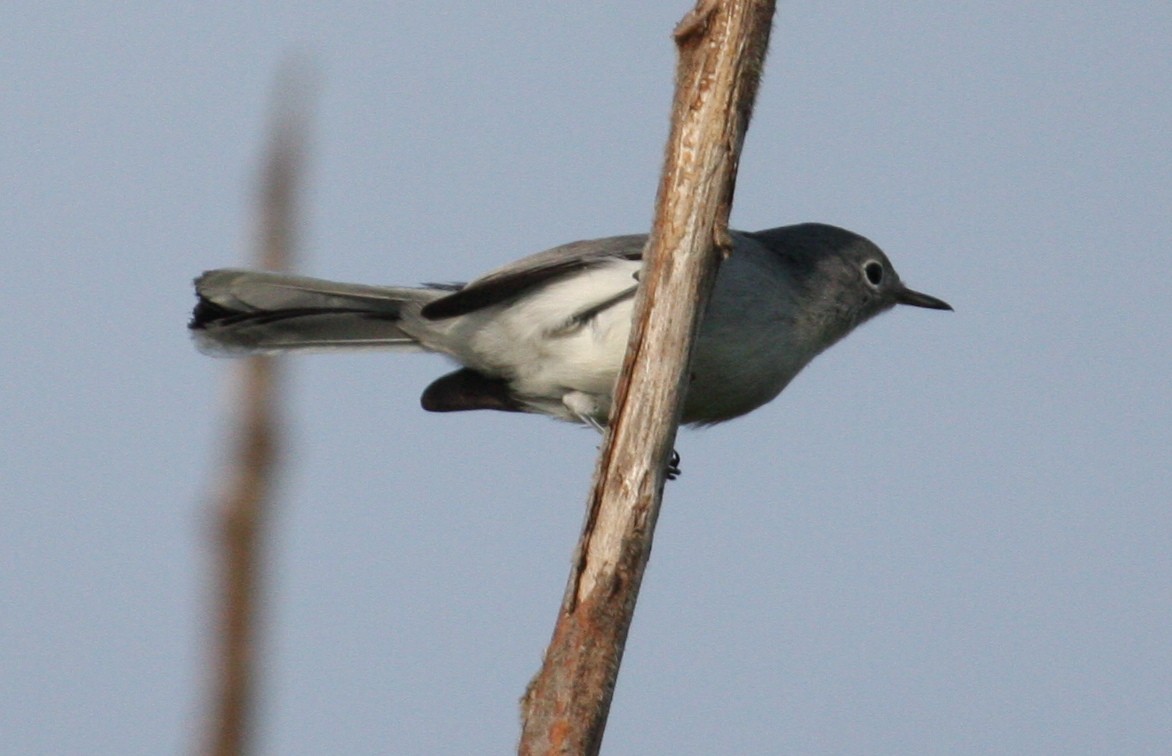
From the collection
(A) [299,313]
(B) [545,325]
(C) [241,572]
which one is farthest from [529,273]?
(C) [241,572]

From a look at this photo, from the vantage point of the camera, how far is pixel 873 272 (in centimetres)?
730

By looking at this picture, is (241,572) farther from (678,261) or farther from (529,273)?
(529,273)

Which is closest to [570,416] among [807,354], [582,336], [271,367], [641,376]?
[582,336]

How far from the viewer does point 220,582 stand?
889 mm

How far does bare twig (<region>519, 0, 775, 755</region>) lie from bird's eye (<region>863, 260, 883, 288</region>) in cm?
353

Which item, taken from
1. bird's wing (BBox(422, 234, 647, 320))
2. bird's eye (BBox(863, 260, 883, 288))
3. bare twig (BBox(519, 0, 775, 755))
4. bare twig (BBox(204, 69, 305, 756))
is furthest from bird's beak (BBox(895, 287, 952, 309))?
bare twig (BBox(204, 69, 305, 756))

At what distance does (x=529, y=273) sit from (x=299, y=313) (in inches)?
43.2

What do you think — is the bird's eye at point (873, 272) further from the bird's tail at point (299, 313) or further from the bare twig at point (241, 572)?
the bare twig at point (241, 572)

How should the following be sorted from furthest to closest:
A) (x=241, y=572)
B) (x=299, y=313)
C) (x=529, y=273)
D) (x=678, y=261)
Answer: (x=299, y=313)
(x=529, y=273)
(x=678, y=261)
(x=241, y=572)

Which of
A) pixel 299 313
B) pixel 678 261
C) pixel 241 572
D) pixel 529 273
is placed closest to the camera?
pixel 241 572

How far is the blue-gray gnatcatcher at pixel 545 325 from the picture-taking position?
19.3 ft

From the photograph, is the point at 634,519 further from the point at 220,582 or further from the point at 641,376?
the point at 220,582

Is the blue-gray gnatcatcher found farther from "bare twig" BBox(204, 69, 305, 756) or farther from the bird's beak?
"bare twig" BBox(204, 69, 305, 756)

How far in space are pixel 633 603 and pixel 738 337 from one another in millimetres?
2533
